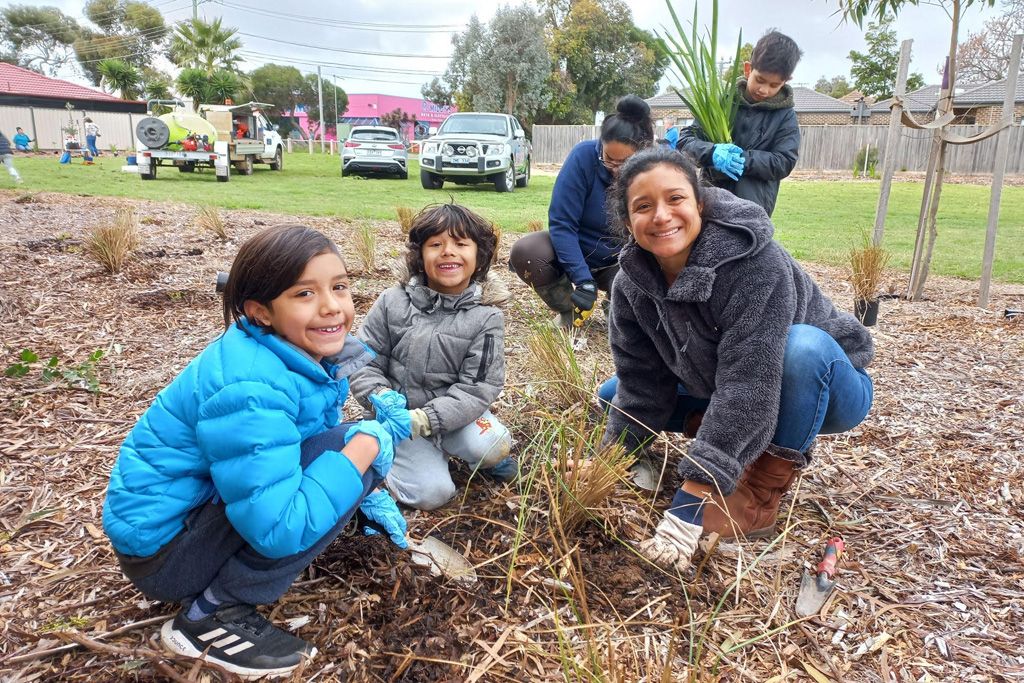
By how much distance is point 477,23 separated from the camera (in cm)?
3647

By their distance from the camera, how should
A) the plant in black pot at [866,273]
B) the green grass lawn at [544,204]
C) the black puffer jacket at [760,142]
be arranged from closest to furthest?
the black puffer jacket at [760,142] → the plant in black pot at [866,273] → the green grass lawn at [544,204]

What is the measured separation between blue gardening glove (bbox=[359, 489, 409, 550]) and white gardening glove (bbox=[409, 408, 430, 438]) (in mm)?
269

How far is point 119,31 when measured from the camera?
59.3 m

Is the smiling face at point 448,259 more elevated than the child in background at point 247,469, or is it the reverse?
the smiling face at point 448,259

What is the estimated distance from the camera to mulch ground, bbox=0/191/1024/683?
5.00 ft

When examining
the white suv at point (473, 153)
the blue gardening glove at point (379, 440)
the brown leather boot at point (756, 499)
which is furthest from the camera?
the white suv at point (473, 153)

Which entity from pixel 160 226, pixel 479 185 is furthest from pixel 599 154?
pixel 479 185

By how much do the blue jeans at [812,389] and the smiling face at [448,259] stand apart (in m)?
1.05

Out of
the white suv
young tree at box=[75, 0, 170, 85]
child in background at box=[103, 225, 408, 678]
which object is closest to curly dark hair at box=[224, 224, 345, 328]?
child in background at box=[103, 225, 408, 678]

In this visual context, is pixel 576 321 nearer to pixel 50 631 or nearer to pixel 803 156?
pixel 50 631

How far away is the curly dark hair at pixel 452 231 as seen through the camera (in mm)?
2229

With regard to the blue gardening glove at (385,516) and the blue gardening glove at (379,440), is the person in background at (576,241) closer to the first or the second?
the blue gardening glove at (385,516)

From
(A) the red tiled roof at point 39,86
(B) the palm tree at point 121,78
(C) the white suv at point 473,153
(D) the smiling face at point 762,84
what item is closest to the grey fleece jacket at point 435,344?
(D) the smiling face at point 762,84

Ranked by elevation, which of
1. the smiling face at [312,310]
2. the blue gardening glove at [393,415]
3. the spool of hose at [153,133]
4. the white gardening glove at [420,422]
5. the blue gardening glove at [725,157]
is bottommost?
the white gardening glove at [420,422]
